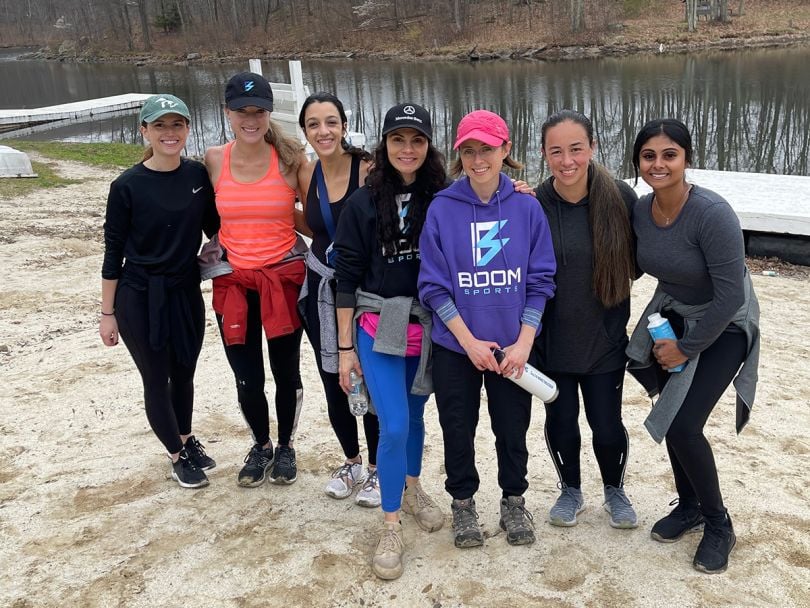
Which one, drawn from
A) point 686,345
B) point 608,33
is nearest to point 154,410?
point 686,345

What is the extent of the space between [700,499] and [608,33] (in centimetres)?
3624

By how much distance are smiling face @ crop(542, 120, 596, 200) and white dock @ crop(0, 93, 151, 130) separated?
20.2 m

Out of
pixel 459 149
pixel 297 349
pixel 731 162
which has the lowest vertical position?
pixel 731 162

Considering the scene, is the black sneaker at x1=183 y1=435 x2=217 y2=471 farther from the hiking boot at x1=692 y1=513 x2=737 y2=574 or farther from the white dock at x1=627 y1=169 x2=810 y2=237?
the white dock at x1=627 y1=169 x2=810 y2=237

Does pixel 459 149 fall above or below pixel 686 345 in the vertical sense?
above

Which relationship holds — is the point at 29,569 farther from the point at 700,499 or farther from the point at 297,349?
the point at 700,499

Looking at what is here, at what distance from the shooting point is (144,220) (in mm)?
3006

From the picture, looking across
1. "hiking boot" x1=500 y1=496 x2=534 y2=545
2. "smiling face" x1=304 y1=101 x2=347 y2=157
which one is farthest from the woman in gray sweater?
"smiling face" x1=304 y1=101 x2=347 y2=157

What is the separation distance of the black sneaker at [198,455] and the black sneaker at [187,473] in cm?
3

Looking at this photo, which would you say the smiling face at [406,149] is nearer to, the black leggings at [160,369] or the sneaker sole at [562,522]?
the black leggings at [160,369]

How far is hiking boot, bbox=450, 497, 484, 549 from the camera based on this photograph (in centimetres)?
288

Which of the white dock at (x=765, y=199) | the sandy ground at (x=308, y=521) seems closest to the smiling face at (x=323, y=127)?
the sandy ground at (x=308, y=521)

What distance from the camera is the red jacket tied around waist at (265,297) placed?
120 inches

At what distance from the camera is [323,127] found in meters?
2.85
